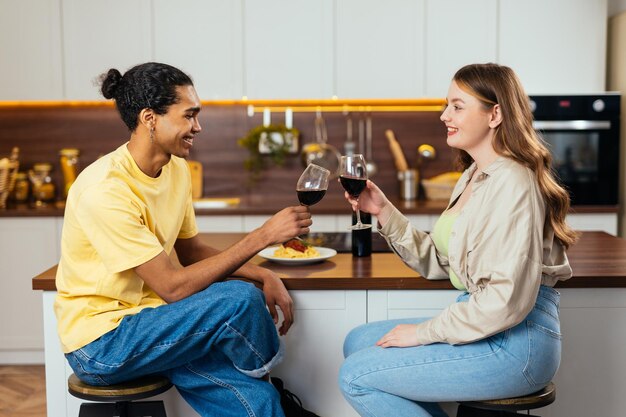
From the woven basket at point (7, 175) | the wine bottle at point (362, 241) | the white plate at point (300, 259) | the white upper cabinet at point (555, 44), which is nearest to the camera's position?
the white plate at point (300, 259)

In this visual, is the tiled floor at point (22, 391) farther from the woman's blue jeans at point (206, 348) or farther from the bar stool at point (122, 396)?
the woman's blue jeans at point (206, 348)

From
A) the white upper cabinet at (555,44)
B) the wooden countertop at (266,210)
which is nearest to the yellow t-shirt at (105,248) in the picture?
the wooden countertop at (266,210)

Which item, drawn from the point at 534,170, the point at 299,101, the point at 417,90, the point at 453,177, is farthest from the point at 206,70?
the point at 534,170

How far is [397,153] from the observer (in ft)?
15.9

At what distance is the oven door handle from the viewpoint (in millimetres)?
4324

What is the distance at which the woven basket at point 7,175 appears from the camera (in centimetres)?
454

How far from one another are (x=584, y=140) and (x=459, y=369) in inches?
111

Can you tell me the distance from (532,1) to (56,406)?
345cm

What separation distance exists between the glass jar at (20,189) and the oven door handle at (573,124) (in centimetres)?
311

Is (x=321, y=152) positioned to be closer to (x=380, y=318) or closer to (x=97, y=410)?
(x=380, y=318)

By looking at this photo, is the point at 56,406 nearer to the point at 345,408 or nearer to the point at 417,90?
the point at 345,408

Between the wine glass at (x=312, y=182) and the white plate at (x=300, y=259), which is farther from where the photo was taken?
the white plate at (x=300, y=259)

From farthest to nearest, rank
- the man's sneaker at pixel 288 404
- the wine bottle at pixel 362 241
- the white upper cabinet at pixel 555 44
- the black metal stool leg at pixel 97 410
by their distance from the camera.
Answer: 1. the white upper cabinet at pixel 555 44
2. the wine bottle at pixel 362 241
3. the man's sneaker at pixel 288 404
4. the black metal stool leg at pixel 97 410

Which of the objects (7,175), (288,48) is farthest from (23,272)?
(288,48)
